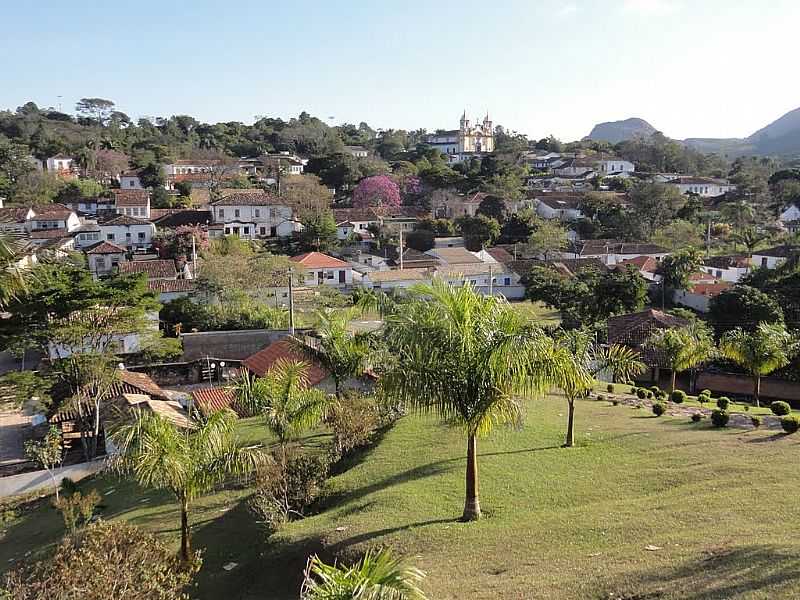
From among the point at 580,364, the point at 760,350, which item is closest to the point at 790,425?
the point at 580,364

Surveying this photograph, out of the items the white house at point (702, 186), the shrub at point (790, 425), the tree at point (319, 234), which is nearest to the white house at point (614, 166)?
the white house at point (702, 186)

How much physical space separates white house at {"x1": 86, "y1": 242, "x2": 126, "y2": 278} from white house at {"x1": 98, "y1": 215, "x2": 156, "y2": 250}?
3.81 metres

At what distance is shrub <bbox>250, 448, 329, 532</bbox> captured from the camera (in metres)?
11.1

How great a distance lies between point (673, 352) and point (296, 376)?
13.6 metres

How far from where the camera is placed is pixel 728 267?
1845 inches

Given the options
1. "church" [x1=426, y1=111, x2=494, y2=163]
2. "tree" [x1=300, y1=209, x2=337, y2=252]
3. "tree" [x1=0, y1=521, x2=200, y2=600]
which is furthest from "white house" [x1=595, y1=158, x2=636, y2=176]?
"tree" [x1=0, y1=521, x2=200, y2=600]

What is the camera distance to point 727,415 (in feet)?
47.4

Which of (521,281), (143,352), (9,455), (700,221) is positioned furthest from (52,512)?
(700,221)

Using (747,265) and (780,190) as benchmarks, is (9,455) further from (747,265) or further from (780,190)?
(780,190)

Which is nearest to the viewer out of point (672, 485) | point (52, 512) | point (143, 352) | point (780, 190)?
point (672, 485)

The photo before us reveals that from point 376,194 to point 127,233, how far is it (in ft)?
78.0

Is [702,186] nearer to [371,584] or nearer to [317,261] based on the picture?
[317,261]

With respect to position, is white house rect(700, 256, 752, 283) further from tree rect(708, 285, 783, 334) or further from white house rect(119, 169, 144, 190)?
white house rect(119, 169, 144, 190)

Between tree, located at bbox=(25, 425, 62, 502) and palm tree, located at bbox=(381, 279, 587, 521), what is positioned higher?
palm tree, located at bbox=(381, 279, 587, 521)
